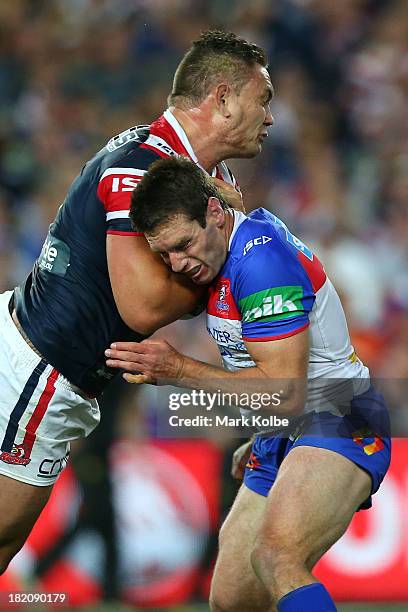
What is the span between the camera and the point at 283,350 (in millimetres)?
3912

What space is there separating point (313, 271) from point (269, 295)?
36 cm

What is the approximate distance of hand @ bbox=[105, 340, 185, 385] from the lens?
155 inches

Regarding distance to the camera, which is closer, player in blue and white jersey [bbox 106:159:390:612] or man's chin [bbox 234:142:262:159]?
player in blue and white jersey [bbox 106:159:390:612]

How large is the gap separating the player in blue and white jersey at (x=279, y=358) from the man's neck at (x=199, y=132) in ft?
1.08

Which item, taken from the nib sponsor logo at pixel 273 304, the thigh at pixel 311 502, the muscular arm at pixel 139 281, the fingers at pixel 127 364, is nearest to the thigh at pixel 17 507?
the fingers at pixel 127 364

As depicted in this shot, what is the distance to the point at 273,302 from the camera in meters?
3.93

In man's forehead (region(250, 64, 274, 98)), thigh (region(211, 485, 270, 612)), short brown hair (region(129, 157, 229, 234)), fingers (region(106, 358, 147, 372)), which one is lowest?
thigh (region(211, 485, 270, 612))

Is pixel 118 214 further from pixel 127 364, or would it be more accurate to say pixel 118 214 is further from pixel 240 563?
pixel 240 563

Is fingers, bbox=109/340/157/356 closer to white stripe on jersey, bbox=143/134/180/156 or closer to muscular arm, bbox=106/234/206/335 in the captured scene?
muscular arm, bbox=106/234/206/335

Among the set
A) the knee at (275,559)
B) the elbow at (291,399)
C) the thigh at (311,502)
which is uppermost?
the elbow at (291,399)

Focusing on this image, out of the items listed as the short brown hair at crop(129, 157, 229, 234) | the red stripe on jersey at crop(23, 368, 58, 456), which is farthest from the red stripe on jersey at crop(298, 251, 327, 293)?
the red stripe on jersey at crop(23, 368, 58, 456)

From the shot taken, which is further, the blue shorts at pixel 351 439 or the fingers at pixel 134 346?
the blue shorts at pixel 351 439

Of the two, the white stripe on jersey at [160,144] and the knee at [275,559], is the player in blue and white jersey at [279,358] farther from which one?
the white stripe on jersey at [160,144]

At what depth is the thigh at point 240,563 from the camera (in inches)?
181
